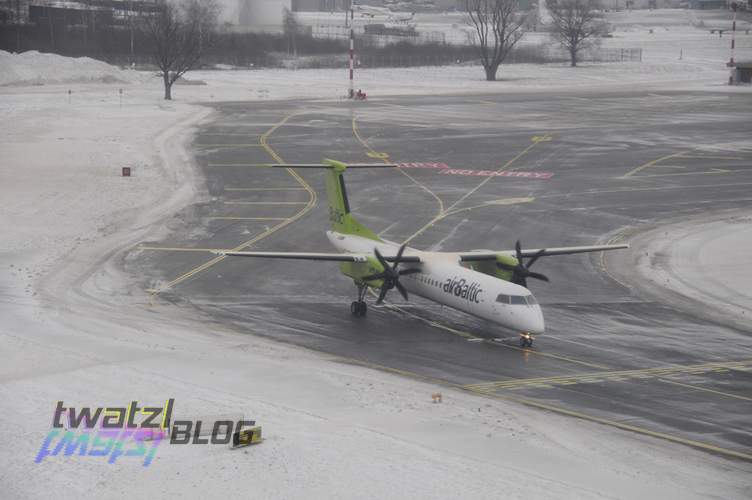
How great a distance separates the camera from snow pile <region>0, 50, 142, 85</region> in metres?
127

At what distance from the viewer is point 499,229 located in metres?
57.2

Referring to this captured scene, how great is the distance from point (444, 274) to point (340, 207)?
6.85 metres

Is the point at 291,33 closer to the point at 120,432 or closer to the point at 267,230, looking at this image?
the point at 267,230

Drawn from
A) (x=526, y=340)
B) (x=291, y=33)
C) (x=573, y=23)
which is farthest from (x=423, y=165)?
(x=291, y=33)

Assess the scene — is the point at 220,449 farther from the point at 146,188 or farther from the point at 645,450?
the point at 146,188

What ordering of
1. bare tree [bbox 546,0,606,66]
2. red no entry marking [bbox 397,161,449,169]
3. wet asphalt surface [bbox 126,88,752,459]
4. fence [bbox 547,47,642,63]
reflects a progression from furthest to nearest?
fence [bbox 547,47,642,63] < bare tree [bbox 546,0,606,66] < red no entry marking [bbox 397,161,449,169] < wet asphalt surface [bbox 126,88,752,459]

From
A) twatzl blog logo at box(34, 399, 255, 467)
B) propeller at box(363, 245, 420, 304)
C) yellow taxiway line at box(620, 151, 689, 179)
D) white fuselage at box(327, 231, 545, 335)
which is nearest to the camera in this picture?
twatzl blog logo at box(34, 399, 255, 467)

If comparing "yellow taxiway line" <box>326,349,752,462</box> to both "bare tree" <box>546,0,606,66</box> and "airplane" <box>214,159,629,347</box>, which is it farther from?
"bare tree" <box>546,0,606,66</box>

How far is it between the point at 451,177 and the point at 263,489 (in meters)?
49.8

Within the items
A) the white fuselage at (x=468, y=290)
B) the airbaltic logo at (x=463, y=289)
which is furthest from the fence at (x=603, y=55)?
the airbaltic logo at (x=463, y=289)

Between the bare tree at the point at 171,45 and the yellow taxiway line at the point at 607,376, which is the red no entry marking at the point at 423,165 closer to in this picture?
the yellow taxiway line at the point at 607,376

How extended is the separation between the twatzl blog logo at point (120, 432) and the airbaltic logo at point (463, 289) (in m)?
11.6

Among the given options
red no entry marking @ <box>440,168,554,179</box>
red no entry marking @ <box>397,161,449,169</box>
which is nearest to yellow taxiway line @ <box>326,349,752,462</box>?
red no entry marking @ <box>440,168,554,179</box>

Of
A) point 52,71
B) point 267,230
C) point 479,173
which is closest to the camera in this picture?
point 267,230
